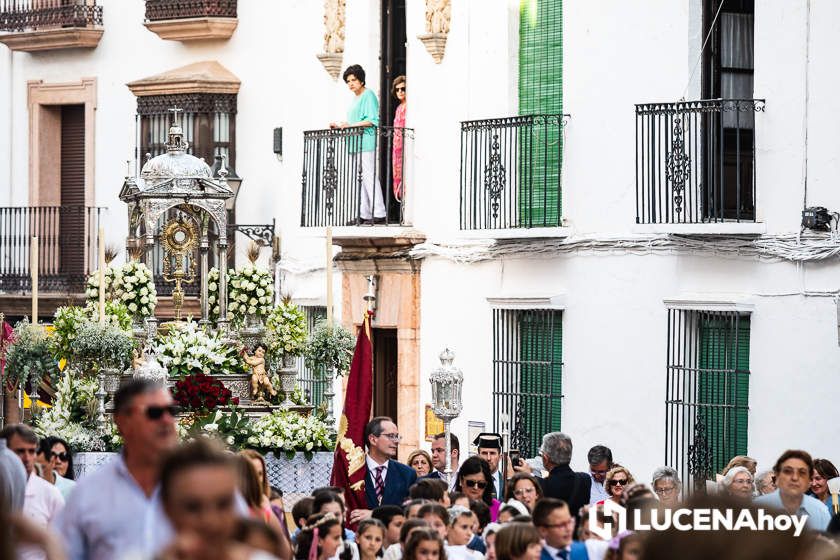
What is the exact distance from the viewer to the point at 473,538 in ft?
40.1

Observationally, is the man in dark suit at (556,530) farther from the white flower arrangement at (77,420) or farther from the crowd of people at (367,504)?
the white flower arrangement at (77,420)

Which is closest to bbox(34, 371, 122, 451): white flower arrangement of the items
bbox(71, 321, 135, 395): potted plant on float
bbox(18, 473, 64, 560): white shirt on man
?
bbox(71, 321, 135, 395): potted plant on float

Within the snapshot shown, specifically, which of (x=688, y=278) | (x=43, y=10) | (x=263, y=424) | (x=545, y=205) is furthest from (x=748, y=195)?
(x=43, y=10)

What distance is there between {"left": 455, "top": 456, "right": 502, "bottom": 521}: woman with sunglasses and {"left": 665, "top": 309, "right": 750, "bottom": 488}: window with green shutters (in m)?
4.50

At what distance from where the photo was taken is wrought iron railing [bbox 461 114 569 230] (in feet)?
67.6

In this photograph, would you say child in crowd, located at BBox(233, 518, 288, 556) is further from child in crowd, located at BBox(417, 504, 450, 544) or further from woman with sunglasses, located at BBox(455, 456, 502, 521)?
woman with sunglasses, located at BBox(455, 456, 502, 521)

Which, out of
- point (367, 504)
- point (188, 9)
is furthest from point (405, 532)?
point (188, 9)

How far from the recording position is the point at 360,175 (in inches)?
894

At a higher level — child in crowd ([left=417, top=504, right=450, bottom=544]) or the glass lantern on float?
the glass lantern on float

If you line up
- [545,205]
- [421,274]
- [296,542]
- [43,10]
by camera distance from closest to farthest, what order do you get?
1. [296,542]
2. [545,205]
3. [421,274]
4. [43,10]

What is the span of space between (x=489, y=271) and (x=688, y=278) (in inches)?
110

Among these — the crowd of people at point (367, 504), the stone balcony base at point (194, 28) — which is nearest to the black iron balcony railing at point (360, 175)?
the stone balcony base at point (194, 28)

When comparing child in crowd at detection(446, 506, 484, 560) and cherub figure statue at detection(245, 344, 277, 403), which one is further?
cherub figure statue at detection(245, 344, 277, 403)

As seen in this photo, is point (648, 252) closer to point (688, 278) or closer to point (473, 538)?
point (688, 278)
